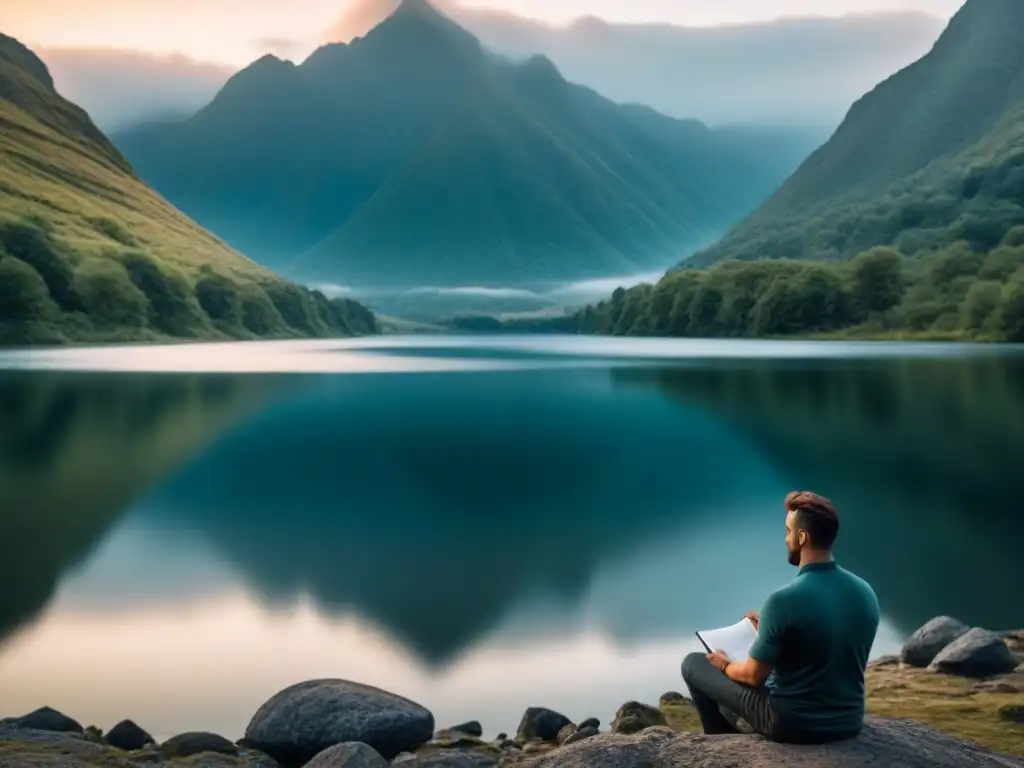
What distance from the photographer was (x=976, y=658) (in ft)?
54.1

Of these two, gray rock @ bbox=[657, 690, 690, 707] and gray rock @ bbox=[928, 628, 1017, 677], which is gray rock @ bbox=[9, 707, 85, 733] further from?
gray rock @ bbox=[928, 628, 1017, 677]

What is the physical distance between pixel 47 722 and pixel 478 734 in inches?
219

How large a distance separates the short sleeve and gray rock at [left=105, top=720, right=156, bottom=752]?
8450 millimetres

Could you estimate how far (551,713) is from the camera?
1462 cm

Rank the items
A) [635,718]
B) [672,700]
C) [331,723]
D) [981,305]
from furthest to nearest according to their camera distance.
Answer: [981,305], [672,700], [635,718], [331,723]

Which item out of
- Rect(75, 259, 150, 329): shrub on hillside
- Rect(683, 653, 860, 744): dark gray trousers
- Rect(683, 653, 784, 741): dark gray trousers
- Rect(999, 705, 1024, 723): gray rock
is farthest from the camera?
Rect(75, 259, 150, 329): shrub on hillside

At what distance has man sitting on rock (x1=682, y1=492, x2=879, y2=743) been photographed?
9.01m

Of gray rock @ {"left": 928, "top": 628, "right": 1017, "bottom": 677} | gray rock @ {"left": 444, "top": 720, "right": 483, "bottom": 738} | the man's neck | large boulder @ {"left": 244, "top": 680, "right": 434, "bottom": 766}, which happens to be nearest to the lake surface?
gray rock @ {"left": 444, "top": 720, "right": 483, "bottom": 738}

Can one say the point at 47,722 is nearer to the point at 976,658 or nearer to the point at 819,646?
the point at 819,646

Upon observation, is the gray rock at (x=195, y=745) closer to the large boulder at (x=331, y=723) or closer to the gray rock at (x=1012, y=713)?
the large boulder at (x=331, y=723)

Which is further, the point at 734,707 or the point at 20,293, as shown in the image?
the point at 20,293

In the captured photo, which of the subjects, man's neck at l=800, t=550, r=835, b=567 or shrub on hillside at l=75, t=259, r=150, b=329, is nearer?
man's neck at l=800, t=550, r=835, b=567

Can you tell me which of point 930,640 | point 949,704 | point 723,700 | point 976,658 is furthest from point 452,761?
point 930,640

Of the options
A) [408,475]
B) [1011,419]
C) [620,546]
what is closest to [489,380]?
[1011,419]
